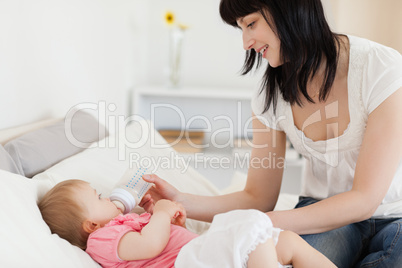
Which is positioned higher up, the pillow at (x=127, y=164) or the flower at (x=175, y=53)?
the flower at (x=175, y=53)

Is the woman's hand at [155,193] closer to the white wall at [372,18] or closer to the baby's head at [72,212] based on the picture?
the baby's head at [72,212]

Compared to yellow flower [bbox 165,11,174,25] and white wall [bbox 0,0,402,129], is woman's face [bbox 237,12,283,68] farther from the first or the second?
yellow flower [bbox 165,11,174,25]

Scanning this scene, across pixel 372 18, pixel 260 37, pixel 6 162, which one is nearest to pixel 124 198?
pixel 6 162

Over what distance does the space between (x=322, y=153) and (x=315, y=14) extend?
1.26 feet

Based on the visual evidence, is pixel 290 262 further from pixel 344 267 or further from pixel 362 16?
pixel 362 16

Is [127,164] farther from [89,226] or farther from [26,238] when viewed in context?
[26,238]

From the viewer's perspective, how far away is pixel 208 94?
2.77 metres

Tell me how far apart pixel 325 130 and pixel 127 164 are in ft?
2.00

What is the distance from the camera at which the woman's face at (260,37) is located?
1.16 m

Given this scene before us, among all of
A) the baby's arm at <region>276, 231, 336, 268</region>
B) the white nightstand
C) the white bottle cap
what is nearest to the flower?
the white nightstand

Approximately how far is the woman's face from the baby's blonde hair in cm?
59

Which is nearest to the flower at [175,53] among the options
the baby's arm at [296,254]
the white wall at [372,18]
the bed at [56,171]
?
the white wall at [372,18]

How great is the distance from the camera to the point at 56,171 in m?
1.14

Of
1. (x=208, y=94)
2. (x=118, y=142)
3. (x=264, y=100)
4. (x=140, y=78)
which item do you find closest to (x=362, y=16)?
(x=208, y=94)
